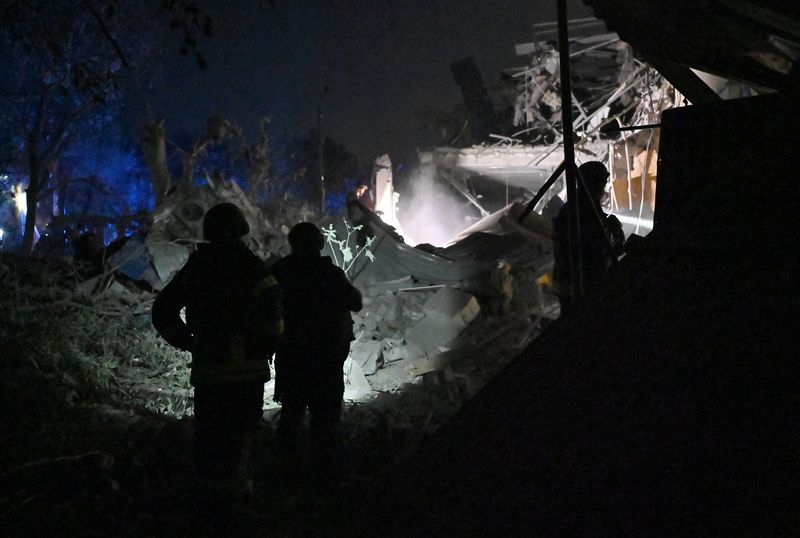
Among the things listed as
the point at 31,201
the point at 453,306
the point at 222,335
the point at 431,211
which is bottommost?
the point at 453,306

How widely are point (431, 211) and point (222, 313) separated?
1313cm

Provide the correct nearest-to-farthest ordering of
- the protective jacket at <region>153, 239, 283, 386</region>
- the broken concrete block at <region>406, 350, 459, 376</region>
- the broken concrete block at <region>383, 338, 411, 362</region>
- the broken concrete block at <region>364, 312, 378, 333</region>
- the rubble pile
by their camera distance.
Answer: the protective jacket at <region>153, 239, 283, 386</region> < the broken concrete block at <region>406, 350, 459, 376</region> < the rubble pile < the broken concrete block at <region>383, 338, 411, 362</region> < the broken concrete block at <region>364, 312, 378, 333</region>

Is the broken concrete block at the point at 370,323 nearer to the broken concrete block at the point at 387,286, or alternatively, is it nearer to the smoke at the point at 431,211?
the broken concrete block at the point at 387,286

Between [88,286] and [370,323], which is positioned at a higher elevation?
[88,286]

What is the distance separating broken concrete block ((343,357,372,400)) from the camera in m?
5.77

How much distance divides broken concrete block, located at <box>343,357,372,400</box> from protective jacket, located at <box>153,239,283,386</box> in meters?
3.05

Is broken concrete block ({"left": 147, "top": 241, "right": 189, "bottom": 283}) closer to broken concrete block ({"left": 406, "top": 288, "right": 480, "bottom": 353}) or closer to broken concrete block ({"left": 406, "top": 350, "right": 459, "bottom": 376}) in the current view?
broken concrete block ({"left": 406, "top": 288, "right": 480, "bottom": 353})

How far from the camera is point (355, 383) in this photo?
594 cm

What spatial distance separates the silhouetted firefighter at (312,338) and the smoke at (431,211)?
11951mm

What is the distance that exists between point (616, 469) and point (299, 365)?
215 centimetres

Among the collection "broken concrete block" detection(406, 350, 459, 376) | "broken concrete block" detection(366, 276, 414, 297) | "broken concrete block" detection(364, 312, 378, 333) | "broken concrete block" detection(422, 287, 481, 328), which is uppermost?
"broken concrete block" detection(366, 276, 414, 297)

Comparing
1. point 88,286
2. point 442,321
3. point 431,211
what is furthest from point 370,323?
point 431,211

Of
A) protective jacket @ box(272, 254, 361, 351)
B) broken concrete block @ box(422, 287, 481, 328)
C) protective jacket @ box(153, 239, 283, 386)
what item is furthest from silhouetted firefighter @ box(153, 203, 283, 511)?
broken concrete block @ box(422, 287, 481, 328)

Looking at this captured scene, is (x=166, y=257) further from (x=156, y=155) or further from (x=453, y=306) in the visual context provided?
(x=156, y=155)
